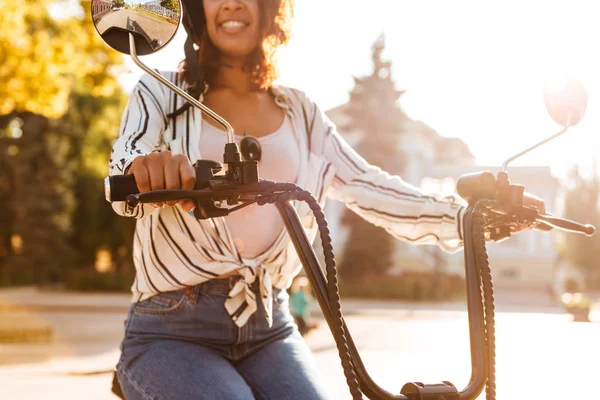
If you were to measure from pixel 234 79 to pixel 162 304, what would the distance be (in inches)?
26.5

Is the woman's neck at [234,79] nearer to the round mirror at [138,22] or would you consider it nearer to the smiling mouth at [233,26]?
the smiling mouth at [233,26]

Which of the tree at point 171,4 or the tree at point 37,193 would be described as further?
the tree at point 37,193

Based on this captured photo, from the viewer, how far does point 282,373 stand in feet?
6.35

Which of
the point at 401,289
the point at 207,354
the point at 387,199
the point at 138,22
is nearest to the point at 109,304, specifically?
the point at 401,289

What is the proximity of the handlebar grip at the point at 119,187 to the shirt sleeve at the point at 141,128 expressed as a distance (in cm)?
24

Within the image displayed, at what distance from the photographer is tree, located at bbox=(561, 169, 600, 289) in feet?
133

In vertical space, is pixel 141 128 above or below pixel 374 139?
below

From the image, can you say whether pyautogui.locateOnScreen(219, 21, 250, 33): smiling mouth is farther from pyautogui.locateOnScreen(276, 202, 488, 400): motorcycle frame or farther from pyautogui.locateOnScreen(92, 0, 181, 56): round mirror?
pyautogui.locateOnScreen(276, 202, 488, 400): motorcycle frame

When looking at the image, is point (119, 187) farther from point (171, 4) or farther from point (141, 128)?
point (141, 128)

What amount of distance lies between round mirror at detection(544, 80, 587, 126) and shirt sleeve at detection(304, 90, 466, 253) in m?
0.33

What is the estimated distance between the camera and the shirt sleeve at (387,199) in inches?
82.5

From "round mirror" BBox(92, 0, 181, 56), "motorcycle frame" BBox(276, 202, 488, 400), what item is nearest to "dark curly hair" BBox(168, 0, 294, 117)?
"round mirror" BBox(92, 0, 181, 56)

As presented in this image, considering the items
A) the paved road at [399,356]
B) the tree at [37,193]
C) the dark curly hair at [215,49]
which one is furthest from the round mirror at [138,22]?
the tree at [37,193]

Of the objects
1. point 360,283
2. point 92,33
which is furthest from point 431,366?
point 360,283
